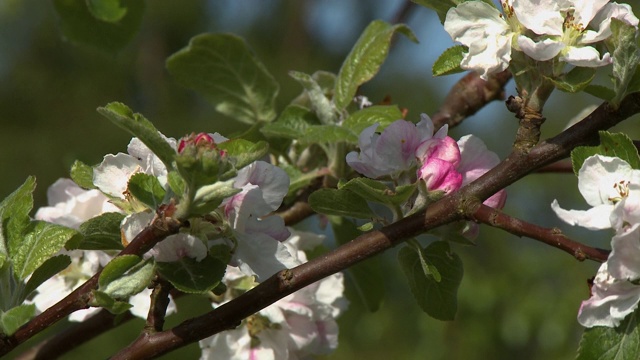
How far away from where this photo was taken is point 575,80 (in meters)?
0.69

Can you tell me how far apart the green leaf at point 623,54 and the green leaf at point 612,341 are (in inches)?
7.1

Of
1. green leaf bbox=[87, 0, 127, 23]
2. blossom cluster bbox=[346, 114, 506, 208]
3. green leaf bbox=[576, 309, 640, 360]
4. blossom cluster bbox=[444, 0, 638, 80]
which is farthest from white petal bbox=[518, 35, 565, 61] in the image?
green leaf bbox=[87, 0, 127, 23]

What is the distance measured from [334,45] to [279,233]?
8217 millimetres

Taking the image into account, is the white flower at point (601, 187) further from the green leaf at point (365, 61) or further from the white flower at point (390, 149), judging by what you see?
the green leaf at point (365, 61)

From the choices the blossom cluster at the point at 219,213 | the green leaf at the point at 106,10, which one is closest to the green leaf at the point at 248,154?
the blossom cluster at the point at 219,213

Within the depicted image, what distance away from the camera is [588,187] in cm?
63

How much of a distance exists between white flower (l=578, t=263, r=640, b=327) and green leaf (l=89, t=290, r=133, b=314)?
0.35 m

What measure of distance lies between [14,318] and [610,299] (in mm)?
433

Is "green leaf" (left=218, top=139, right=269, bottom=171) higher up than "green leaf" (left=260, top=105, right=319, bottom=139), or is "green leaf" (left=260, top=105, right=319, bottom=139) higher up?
"green leaf" (left=218, top=139, right=269, bottom=171)

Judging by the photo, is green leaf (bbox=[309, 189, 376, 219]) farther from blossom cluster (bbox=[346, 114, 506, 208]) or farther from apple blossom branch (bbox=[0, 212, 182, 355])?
apple blossom branch (bbox=[0, 212, 182, 355])

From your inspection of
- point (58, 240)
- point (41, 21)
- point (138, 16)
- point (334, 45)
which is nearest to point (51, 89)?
point (41, 21)

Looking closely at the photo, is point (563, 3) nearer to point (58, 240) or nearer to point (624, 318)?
A: point (624, 318)

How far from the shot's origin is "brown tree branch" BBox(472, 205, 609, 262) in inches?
24.8

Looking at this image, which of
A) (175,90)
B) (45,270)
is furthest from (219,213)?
(175,90)
